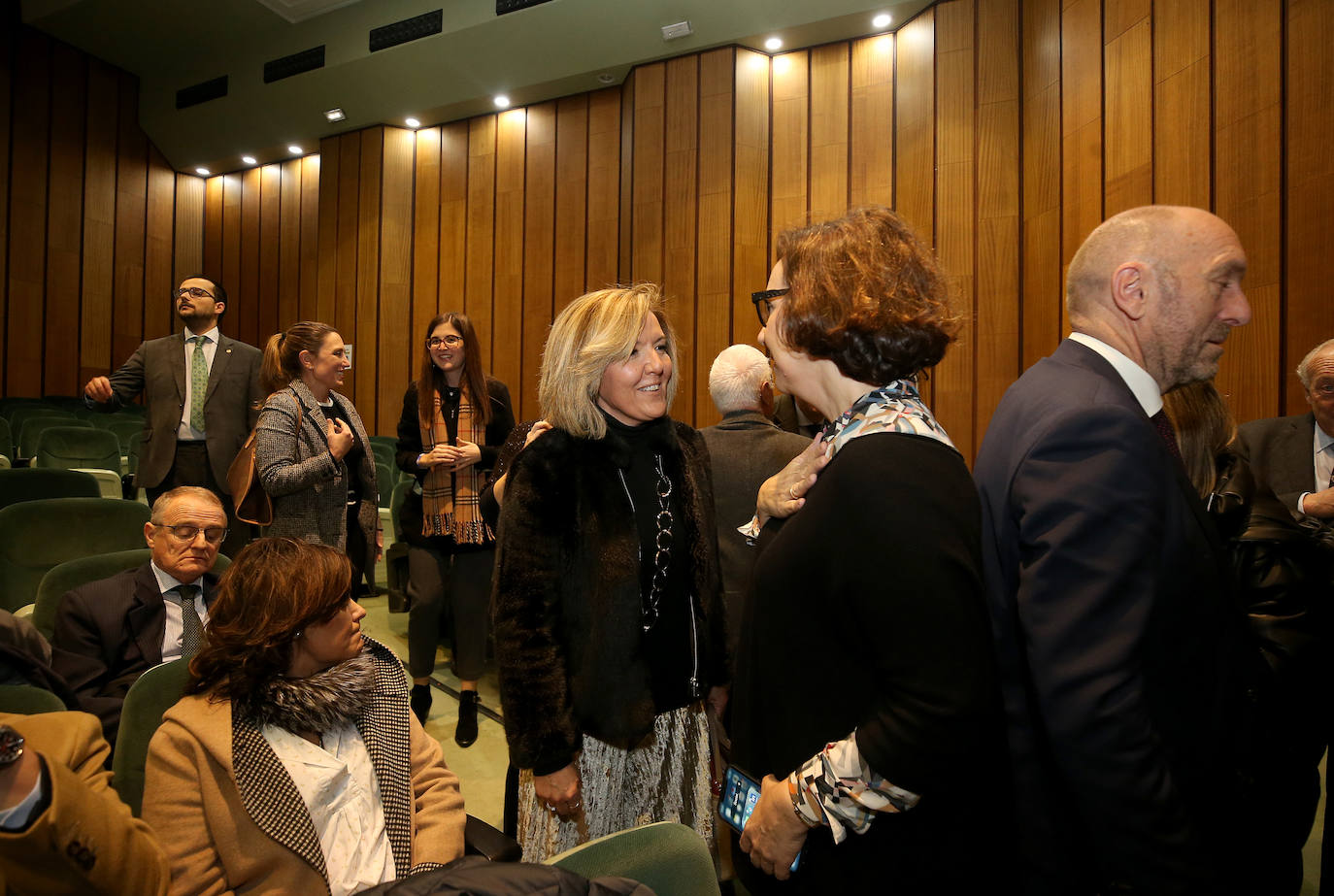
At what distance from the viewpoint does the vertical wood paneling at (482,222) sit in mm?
7855

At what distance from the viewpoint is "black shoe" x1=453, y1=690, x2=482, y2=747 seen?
9.45ft

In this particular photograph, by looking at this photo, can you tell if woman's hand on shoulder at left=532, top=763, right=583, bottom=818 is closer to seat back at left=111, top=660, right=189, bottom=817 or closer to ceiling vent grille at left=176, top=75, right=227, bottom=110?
seat back at left=111, top=660, right=189, bottom=817

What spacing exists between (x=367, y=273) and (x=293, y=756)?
8118 millimetres

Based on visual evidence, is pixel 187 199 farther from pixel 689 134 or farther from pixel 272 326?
pixel 689 134

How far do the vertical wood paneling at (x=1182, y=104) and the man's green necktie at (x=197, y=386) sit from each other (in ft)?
16.5

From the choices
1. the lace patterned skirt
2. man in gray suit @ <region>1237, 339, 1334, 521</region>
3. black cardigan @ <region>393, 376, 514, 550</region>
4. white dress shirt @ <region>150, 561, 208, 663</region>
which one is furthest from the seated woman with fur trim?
man in gray suit @ <region>1237, 339, 1334, 521</region>

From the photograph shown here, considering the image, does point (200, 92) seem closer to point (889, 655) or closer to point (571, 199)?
point (571, 199)

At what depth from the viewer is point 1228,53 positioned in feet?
12.0

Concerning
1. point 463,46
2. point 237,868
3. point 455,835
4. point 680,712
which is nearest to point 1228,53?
point 680,712

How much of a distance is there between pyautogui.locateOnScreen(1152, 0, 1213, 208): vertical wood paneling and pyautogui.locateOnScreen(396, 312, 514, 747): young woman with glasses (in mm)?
3663

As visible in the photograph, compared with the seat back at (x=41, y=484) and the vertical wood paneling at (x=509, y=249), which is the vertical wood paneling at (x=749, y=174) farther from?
Result: the seat back at (x=41, y=484)

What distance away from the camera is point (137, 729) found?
4.69 feet

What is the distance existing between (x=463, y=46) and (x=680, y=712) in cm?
705

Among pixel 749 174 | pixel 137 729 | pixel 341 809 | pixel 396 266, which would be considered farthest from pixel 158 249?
pixel 341 809
